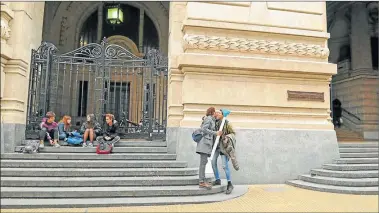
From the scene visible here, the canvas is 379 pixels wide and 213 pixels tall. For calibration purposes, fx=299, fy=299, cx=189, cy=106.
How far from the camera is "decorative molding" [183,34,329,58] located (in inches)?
332

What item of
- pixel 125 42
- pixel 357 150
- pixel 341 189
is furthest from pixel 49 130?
pixel 125 42

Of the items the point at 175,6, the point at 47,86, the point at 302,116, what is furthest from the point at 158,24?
the point at 302,116

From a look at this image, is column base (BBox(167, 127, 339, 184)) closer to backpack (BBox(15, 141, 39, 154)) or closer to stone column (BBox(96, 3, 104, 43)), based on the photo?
backpack (BBox(15, 141, 39, 154))

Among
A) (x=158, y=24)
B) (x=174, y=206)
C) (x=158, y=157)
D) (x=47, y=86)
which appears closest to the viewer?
(x=174, y=206)

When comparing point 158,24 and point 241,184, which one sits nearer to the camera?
point 241,184

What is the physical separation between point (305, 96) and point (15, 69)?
324 inches

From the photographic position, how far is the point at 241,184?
8.10 meters

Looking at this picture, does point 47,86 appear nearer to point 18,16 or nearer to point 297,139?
point 18,16

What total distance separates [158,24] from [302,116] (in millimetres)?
10714

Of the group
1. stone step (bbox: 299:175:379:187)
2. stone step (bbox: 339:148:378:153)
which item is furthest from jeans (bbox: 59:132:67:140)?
stone step (bbox: 339:148:378:153)

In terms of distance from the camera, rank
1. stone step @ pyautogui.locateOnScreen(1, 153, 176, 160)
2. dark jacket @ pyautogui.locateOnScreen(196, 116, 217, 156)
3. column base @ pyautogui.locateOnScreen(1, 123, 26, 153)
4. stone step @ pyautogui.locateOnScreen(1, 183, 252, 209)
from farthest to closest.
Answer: column base @ pyautogui.locateOnScreen(1, 123, 26, 153), stone step @ pyautogui.locateOnScreen(1, 153, 176, 160), dark jacket @ pyautogui.locateOnScreen(196, 116, 217, 156), stone step @ pyautogui.locateOnScreen(1, 183, 252, 209)

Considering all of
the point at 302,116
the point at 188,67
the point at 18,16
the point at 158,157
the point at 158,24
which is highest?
the point at 158,24

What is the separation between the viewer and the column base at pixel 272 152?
809 centimetres

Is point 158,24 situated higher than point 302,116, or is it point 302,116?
point 158,24
